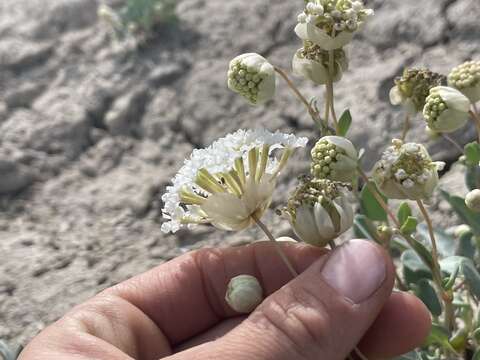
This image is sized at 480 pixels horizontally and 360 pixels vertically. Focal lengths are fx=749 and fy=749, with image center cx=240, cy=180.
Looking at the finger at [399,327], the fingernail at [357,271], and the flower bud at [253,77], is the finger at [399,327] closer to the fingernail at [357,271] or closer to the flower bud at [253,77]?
the fingernail at [357,271]

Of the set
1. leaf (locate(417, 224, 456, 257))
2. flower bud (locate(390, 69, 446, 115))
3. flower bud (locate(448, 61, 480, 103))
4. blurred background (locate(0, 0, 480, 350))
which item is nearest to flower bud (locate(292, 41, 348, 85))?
flower bud (locate(390, 69, 446, 115))

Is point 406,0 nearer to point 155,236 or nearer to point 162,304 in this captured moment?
point 155,236

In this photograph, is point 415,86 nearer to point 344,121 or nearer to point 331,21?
point 344,121

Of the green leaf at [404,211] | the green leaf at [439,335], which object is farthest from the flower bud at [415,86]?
the green leaf at [439,335]

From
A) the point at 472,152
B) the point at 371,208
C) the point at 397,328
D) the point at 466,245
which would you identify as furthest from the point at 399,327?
the point at 466,245

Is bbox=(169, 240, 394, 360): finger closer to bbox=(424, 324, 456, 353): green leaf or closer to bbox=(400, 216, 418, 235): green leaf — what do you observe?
bbox=(400, 216, 418, 235): green leaf

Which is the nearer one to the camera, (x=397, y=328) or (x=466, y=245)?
(x=397, y=328)
